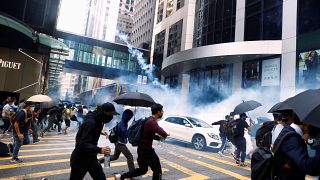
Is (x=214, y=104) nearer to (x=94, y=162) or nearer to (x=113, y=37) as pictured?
(x=94, y=162)

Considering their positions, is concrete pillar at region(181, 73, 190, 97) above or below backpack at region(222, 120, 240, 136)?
above

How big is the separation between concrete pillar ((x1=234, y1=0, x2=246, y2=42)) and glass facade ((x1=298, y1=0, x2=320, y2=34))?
5.07 metres

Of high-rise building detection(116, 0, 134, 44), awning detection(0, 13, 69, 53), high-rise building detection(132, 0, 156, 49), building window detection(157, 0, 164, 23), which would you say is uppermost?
high-rise building detection(116, 0, 134, 44)

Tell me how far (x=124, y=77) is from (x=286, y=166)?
46007mm

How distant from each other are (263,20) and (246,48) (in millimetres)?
3183

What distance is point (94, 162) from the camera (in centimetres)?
445

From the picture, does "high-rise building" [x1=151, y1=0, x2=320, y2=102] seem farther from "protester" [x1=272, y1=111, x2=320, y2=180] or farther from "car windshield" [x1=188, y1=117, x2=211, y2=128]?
"protester" [x1=272, y1=111, x2=320, y2=180]

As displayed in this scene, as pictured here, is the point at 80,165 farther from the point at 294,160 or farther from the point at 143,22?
the point at 143,22

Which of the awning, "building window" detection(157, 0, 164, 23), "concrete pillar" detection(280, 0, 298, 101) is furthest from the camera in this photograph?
"building window" detection(157, 0, 164, 23)

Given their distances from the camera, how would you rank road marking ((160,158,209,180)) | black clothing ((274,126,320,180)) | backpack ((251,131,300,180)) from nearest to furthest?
black clothing ((274,126,320,180))
backpack ((251,131,300,180))
road marking ((160,158,209,180))

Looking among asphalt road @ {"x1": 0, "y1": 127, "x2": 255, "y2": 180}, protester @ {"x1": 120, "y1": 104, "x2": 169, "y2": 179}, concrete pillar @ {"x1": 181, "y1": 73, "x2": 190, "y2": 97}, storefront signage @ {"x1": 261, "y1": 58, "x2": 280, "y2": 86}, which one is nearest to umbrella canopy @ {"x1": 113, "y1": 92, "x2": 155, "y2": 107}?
asphalt road @ {"x1": 0, "y1": 127, "x2": 255, "y2": 180}

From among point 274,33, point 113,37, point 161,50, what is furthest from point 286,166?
point 113,37

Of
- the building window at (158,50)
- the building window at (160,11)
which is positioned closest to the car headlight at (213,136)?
the building window at (158,50)

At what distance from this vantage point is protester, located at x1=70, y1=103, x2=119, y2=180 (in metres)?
4.26
